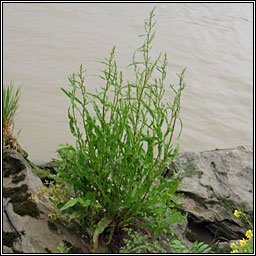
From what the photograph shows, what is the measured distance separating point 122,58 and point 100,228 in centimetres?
521

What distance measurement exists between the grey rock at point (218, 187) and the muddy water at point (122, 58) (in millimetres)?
1086

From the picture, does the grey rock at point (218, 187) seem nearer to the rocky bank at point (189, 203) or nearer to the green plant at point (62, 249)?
the rocky bank at point (189, 203)

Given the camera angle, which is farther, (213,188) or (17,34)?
(17,34)

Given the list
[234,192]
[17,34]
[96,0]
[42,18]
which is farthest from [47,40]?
[234,192]

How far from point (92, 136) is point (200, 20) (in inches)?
347

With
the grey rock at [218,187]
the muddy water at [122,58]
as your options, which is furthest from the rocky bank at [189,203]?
the muddy water at [122,58]

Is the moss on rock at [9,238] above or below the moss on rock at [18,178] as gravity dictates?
below

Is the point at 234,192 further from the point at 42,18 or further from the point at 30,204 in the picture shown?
the point at 42,18

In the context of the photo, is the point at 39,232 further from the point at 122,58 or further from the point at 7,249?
the point at 122,58

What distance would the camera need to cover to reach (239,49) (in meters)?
9.10

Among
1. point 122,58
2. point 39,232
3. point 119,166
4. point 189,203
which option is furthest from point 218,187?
point 122,58

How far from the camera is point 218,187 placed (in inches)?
159

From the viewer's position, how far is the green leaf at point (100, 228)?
2.55 m

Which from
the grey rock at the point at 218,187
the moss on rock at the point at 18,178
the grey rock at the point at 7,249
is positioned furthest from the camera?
the grey rock at the point at 218,187
